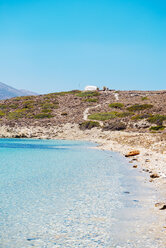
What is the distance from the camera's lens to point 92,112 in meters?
75.1

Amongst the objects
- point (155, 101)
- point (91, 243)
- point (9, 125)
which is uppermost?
point (155, 101)

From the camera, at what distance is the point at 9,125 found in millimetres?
65125

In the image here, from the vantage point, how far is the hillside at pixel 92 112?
55.6m

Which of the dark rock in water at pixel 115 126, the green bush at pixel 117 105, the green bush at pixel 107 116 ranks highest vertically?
the green bush at pixel 117 105

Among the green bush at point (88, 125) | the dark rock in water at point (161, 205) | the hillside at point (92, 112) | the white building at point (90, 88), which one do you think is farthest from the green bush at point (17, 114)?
the dark rock in water at point (161, 205)

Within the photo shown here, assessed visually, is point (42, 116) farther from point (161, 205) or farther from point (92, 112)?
point (161, 205)

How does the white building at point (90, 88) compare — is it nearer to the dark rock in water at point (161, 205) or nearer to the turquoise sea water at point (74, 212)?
the turquoise sea water at point (74, 212)

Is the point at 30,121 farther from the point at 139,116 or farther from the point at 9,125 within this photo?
the point at 139,116

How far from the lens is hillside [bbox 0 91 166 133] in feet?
182

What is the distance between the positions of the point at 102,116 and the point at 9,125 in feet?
71.7

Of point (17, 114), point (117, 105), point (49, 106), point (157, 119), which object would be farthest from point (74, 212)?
point (49, 106)

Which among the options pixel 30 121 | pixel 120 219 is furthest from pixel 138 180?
pixel 30 121

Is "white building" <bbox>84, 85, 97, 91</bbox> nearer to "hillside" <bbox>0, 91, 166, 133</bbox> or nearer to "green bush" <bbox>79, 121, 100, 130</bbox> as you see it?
"hillside" <bbox>0, 91, 166, 133</bbox>

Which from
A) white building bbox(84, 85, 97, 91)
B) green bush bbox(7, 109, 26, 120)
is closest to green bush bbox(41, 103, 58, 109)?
green bush bbox(7, 109, 26, 120)
